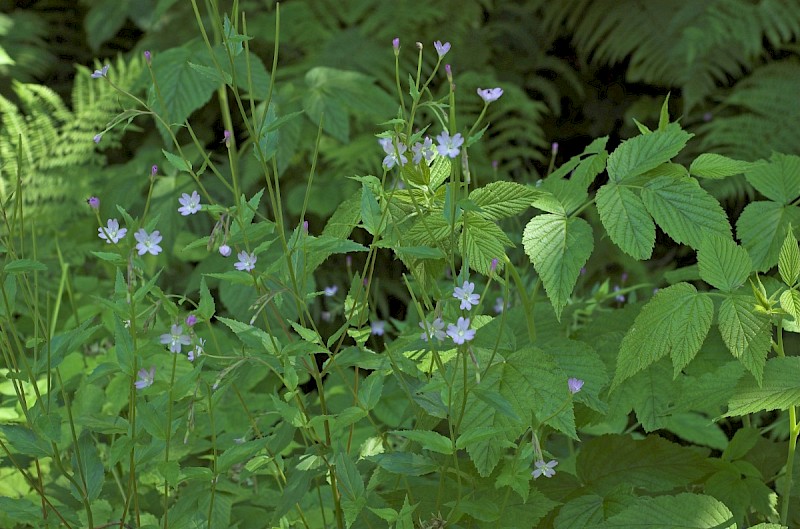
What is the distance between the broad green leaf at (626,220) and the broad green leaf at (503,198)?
0.24 feet

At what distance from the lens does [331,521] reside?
1.11 meters

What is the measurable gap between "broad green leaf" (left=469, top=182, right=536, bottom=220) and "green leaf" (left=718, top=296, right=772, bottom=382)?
0.22 m

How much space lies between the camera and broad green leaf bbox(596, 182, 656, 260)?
84 cm

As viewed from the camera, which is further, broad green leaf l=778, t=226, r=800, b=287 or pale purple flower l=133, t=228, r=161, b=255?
Result: broad green leaf l=778, t=226, r=800, b=287

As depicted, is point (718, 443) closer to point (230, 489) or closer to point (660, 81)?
point (230, 489)

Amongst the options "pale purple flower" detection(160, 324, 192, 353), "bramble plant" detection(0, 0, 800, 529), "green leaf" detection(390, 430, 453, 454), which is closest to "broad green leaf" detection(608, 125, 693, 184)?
"bramble plant" detection(0, 0, 800, 529)

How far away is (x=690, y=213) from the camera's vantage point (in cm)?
87

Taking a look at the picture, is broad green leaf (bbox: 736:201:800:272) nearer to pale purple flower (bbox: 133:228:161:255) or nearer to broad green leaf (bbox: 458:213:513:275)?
broad green leaf (bbox: 458:213:513:275)

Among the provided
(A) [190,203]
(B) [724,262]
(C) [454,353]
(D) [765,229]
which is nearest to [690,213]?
(B) [724,262]

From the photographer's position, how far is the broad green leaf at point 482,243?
817 mm

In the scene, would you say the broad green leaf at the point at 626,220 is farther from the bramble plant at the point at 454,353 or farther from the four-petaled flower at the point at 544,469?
the four-petaled flower at the point at 544,469

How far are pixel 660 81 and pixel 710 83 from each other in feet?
0.63

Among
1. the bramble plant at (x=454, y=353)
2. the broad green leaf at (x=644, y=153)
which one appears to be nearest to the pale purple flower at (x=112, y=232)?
the bramble plant at (x=454, y=353)

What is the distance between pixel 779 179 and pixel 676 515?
437 millimetres
